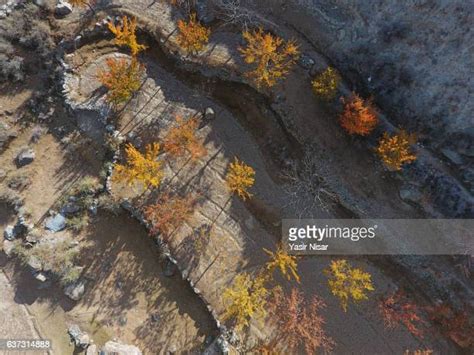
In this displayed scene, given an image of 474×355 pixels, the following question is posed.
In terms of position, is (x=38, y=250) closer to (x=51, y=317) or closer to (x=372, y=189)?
(x=51, y=317)

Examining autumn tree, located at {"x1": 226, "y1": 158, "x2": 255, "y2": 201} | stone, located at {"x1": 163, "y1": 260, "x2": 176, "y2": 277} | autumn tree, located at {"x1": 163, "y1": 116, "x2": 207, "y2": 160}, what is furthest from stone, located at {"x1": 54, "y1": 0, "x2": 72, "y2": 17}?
stone, located at {"x1": 163, "y1": 260, "x2": 176, "y2": 277}

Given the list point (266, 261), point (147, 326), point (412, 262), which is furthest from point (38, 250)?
point (412, 262)

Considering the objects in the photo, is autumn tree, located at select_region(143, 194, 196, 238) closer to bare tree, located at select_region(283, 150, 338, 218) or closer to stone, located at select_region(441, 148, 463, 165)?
bare tree, located at select_region(283, 150, 338, 218)

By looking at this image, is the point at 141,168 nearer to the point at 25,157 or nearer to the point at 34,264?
the point at 25,157

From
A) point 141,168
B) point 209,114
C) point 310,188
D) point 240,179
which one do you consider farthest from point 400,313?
point 141,168

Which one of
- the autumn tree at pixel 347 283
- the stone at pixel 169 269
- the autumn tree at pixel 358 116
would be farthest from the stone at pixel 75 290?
the autumn tree at pixel 358 116

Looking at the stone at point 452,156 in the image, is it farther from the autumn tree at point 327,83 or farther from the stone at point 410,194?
the autumn tree at point 327,83
